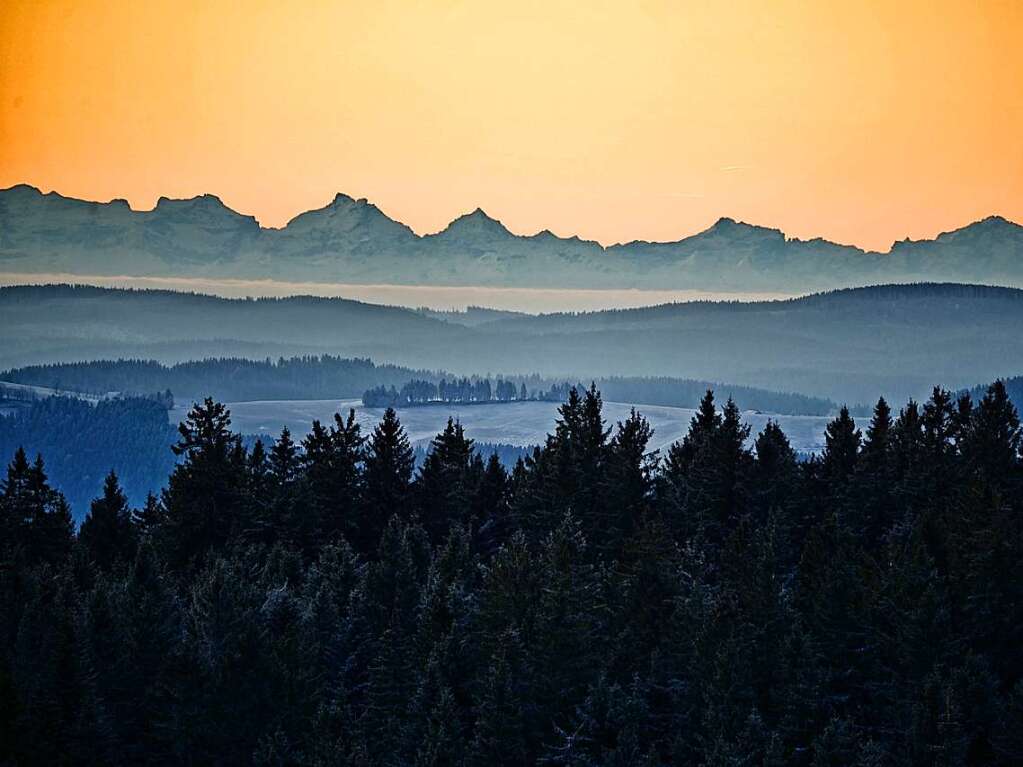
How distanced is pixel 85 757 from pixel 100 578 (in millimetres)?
8307

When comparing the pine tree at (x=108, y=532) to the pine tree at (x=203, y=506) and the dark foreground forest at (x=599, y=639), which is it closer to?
the pine tree at (x=203, y=506)

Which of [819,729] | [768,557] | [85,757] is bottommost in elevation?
[85,757]

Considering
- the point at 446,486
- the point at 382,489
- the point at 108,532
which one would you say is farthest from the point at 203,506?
the point at 446,486

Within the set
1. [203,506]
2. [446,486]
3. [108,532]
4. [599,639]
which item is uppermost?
[446,486]

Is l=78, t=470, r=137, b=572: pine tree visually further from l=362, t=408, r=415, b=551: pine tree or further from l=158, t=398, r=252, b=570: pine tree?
l=362, t=408, r=415, b=551: pine tree

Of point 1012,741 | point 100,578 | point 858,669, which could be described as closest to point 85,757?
point 100,578

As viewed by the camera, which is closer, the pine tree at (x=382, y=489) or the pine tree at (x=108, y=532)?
the pine tree at (x=382, y=489)

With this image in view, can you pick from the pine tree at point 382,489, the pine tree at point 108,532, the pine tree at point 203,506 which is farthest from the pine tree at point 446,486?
the pine tree at point 108,532

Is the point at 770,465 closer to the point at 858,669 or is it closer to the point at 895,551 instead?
the point at 895,551

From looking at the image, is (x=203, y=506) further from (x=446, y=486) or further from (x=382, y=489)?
(x=446, y=486)

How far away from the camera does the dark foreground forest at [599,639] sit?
45.8 m

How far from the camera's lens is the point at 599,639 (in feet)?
168

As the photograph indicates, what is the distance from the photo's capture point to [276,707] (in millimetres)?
51406

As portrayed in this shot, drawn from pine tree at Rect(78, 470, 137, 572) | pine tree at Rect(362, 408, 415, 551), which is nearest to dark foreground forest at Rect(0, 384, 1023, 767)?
pine tree at Rect(362, 408, 415, 551)
